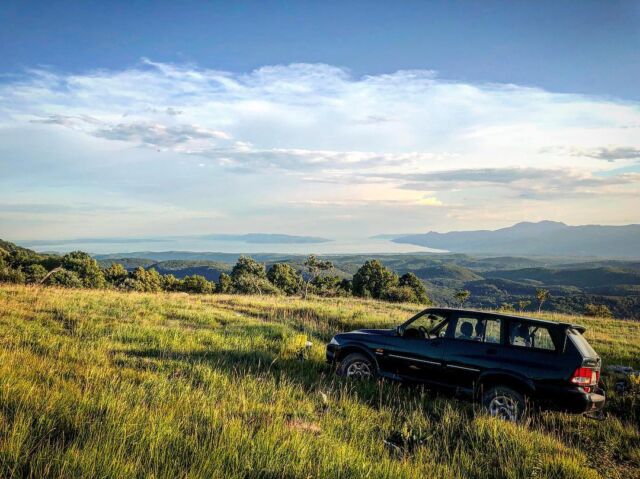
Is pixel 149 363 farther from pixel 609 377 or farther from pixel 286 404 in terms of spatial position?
pixel 609 377

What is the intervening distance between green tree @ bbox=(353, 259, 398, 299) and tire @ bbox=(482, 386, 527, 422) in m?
62.5

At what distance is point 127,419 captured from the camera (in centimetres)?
429

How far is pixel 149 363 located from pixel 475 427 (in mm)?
5744

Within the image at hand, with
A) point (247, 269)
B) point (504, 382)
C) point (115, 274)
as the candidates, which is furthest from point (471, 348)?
point (115, 274)

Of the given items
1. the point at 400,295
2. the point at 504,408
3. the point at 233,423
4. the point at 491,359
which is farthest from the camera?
the point at 400,295

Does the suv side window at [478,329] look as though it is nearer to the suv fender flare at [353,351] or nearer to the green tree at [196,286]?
the suv fender flare at [353,351]

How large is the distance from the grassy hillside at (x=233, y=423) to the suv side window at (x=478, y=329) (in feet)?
3.87

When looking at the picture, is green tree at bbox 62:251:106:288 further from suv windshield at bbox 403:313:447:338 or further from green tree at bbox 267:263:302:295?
suv windshield at bbox 403:313:447:338

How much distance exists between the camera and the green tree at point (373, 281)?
70.6 m

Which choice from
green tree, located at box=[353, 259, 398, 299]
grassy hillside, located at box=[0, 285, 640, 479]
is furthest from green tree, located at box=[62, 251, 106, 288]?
grassy hillside, located at box=[0, 285, 640, 479]

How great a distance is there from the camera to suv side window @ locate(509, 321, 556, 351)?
6.75 meters

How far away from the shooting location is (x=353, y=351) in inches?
340

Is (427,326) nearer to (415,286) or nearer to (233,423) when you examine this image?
(233,423)

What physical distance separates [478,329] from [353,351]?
2.53 metres
